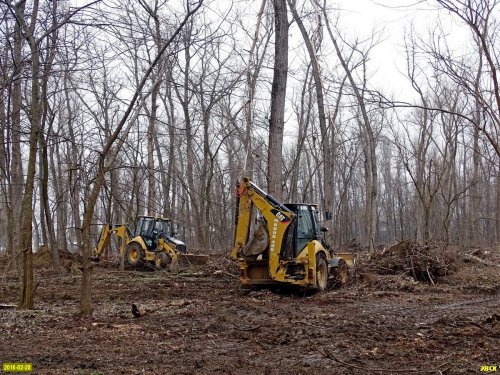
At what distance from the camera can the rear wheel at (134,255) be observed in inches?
792

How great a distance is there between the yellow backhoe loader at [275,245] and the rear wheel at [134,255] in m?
8.10

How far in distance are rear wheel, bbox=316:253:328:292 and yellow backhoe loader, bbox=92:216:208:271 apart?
6.64 m

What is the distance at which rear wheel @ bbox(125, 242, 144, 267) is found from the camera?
66.0 feet

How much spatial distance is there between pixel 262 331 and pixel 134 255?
13524mm

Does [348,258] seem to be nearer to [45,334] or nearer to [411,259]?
[411,259]

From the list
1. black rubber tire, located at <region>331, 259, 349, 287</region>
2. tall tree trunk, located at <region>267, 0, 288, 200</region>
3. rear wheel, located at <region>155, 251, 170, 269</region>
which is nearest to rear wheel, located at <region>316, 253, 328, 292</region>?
black rubber tire, located at <region>331, 259, 349, 287</region>

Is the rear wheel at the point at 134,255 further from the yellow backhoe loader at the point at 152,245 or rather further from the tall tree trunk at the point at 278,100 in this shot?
the tall tree trunk at the point at 278,100

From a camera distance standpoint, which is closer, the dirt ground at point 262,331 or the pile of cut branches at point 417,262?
the dirt ground at point 262,331

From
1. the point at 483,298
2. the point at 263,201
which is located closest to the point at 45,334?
the point at 263,201

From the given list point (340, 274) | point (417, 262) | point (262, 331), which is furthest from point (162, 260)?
point (262, 331)

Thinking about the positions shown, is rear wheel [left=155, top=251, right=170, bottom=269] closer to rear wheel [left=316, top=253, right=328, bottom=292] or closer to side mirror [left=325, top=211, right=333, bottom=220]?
side mirror [left=325, top=211, right=333, bottom=220]

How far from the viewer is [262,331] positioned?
25.1 ft

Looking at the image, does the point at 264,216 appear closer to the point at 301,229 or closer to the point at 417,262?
the point at 301,229

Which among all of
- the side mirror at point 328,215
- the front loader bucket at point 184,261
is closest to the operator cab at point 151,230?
the front loader bucket at point 184,261
